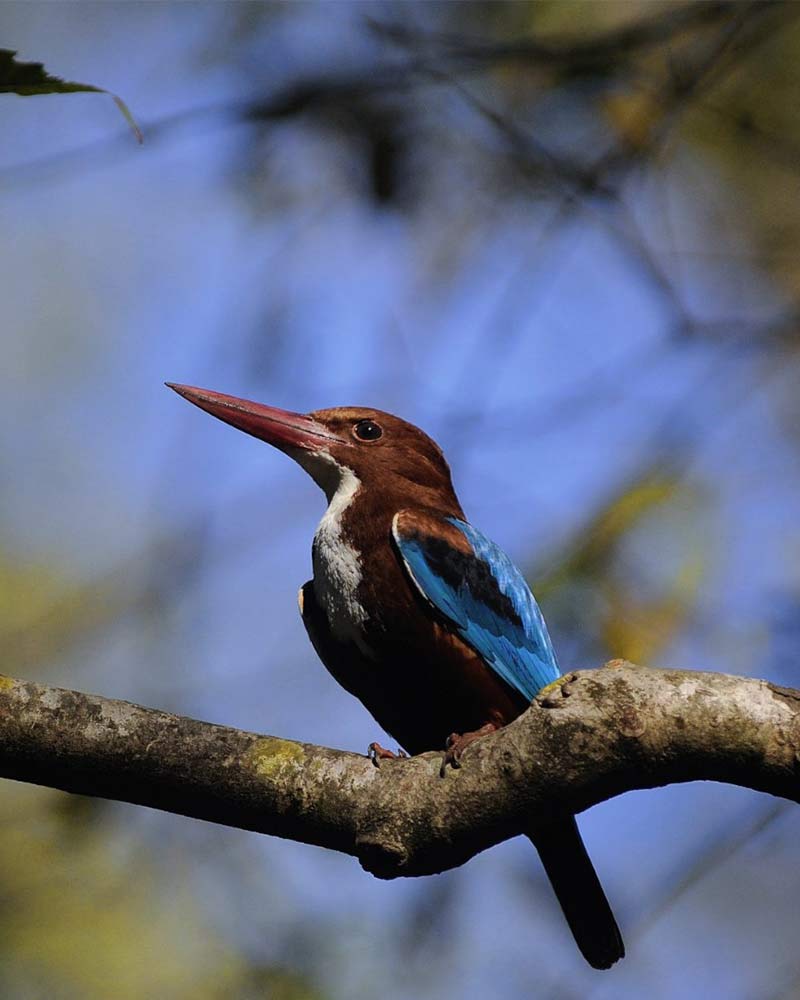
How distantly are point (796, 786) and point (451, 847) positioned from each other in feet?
2.82

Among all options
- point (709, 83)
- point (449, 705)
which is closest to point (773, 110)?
point (709, 83)

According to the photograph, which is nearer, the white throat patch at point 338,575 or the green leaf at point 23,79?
the green leaf at point 23,79

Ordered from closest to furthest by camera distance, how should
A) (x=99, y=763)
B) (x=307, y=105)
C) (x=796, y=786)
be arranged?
(x=796, y=786) < (x=99, y=763) < (x=307, y=105)

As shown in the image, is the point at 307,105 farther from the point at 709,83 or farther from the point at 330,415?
the point at 709,83

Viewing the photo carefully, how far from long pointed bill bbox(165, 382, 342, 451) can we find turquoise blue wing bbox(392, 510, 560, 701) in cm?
73

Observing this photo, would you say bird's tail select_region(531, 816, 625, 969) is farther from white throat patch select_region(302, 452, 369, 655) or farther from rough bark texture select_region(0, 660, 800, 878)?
rough bark texture select_region(0, 660, 800, 878)

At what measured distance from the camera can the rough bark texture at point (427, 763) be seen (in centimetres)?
279

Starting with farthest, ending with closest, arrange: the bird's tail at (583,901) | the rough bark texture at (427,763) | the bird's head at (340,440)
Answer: the bird's head at (340,440), the bird's tail at (583,901), the rough bark texture at (427,763)

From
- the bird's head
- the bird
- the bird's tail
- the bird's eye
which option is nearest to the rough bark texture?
the bird

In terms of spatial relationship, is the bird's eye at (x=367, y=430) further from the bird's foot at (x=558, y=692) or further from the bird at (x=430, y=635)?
the bird's foot at (x=558, y=692)

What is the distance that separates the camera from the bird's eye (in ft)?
16.6

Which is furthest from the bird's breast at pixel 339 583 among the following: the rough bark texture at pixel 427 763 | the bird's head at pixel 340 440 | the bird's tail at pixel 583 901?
the rough bark texture at pixel 427 763

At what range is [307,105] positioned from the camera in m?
4.82

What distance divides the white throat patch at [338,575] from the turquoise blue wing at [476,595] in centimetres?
20
